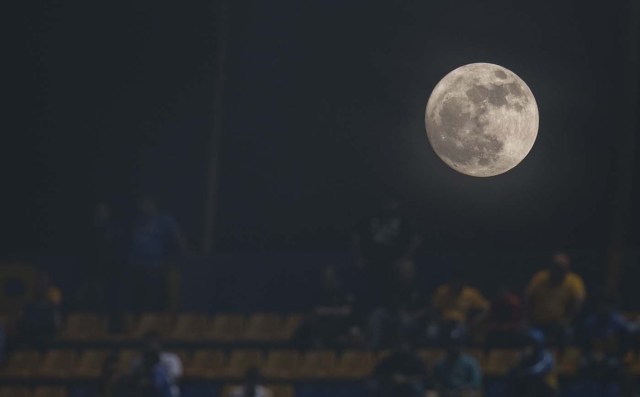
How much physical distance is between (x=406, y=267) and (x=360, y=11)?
6377mm

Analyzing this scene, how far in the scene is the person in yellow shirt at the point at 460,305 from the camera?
16.9 metres

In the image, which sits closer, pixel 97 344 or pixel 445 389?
pixel 445 389

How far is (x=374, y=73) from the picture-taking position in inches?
872

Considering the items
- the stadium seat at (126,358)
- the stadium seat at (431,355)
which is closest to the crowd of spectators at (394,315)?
the stadium seat at (431,355)

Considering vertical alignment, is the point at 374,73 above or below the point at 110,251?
above

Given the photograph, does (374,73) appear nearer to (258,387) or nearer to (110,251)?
(110,251)

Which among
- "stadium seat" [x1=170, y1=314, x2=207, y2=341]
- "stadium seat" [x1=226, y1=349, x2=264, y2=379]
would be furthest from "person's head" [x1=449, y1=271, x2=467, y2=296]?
"stadium seat" [x1=170, y1=314, x2=207, y2=341]

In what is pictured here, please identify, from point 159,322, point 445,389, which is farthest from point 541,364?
point 159,322

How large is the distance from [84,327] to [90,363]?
1062 millimetres

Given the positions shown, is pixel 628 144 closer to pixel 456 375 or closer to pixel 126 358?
pixel 456 375

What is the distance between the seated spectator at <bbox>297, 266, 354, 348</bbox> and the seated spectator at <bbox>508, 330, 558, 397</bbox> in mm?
2737

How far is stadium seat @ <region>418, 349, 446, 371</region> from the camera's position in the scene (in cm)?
1650

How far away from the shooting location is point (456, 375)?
15.5 metres

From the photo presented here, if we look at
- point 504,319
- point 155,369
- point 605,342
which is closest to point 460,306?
point 504,319
